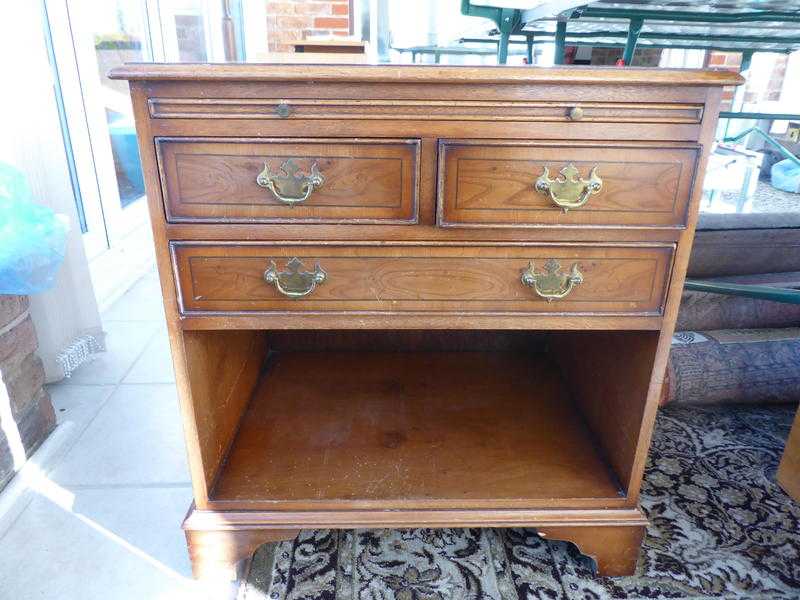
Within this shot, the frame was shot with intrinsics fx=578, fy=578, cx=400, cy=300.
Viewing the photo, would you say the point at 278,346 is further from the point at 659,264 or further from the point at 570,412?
the point at 659,264

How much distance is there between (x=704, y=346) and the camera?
1585 millimetres

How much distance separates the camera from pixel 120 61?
2641 mm

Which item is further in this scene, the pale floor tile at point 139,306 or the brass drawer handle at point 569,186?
the pale floor tile at point 139,306

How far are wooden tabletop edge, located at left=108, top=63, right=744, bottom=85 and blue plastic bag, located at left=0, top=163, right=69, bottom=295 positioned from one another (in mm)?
660

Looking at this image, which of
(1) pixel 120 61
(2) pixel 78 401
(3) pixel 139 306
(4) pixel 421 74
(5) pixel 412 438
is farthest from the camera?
(1) pixel 120 61

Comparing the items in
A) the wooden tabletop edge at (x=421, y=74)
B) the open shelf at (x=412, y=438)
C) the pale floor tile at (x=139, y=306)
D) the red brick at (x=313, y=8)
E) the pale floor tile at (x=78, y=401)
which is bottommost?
the pale floor tile at (x=78, y=401)

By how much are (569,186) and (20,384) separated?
4.04 feet

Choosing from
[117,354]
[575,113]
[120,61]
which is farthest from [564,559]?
[120,61]

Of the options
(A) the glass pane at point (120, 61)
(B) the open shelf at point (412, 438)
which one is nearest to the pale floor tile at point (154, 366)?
(B) the open shelf at point (412, 438)

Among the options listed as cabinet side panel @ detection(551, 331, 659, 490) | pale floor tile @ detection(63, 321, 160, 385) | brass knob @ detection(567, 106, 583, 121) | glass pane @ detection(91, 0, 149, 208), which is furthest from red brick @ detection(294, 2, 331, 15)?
brass knob @ detection(567, 106, 583, 121)

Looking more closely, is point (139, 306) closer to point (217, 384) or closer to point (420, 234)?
point (217, 384)

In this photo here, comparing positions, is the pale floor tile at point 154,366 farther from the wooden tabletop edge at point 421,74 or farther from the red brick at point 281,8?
the red brick at point 281,8

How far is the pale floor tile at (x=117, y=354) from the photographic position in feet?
5.66

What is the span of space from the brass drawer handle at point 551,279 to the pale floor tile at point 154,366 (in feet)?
3.99
